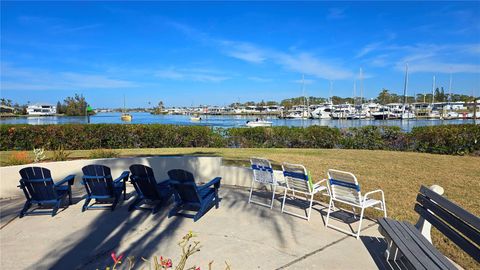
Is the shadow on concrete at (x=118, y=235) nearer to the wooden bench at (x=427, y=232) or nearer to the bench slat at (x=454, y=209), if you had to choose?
the wooden bench at (x=427, y=232)

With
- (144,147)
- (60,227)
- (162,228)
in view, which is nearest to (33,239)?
(60,227)

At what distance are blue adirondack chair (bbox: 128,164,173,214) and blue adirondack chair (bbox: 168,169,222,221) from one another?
13.5 inches

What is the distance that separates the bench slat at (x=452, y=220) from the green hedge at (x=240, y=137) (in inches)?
435

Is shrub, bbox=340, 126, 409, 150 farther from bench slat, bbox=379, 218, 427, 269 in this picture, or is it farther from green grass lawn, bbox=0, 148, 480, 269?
bench slat, bbox=379, 218, 427, 269

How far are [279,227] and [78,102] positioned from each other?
132 metres

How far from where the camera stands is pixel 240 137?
51.4 feet

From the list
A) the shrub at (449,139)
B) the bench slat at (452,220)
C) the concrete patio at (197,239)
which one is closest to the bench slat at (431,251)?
the bench slat at (452,220)

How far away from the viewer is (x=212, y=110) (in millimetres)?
162375

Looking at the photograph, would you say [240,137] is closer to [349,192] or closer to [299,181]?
[299,181]

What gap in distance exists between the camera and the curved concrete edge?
23.2 feet

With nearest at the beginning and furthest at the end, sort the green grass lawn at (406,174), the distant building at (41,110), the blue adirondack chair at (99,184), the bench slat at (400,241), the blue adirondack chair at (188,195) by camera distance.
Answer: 1. the bench slat at (400,241)
2. the blue adirondack chair at (188,195)
3. the blue adirondack chair at (99,184)
4. the green grass lawn at (406,174)
5. the distant building at (41,110)

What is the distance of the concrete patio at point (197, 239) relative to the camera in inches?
142

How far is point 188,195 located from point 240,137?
34.9ft

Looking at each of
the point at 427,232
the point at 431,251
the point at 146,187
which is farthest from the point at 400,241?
the point at 146,187
